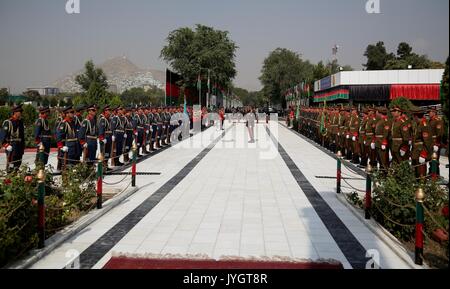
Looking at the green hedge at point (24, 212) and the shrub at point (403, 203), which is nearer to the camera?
the green hedge at point (24, 212)

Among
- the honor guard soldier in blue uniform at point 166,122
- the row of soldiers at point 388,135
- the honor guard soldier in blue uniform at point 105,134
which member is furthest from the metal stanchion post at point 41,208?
the honor guard soldier in blue uniform at point 166,122

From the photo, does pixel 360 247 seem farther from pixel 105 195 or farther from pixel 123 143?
pixel 123 143

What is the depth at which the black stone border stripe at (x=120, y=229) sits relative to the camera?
17.9 feet

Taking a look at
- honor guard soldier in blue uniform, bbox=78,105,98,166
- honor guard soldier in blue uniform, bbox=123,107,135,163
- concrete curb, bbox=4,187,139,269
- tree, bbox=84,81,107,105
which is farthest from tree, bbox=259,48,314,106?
concrete curb, bbox=4,187,139,269

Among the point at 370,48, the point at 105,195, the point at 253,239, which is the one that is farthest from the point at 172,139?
the point at 370,48

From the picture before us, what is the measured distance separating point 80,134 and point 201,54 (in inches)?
2013

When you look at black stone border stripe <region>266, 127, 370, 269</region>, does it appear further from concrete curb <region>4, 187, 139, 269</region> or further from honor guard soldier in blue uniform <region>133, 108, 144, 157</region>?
honor guard soldier in blue uniform <region>133, 108, 144, 157</region>

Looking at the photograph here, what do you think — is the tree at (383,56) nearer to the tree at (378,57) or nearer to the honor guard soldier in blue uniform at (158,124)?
the tree at (378,57)

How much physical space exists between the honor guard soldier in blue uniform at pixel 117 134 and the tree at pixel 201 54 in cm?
4543

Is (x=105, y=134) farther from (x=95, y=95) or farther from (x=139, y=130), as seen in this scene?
(x=95, y=95)

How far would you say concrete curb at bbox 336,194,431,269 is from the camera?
5305 millimetres

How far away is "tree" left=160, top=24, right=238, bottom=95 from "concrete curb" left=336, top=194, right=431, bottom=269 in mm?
52390

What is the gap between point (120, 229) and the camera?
676 cm

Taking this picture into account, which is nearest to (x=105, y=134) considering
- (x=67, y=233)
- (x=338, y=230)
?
(x=67, y=233)
